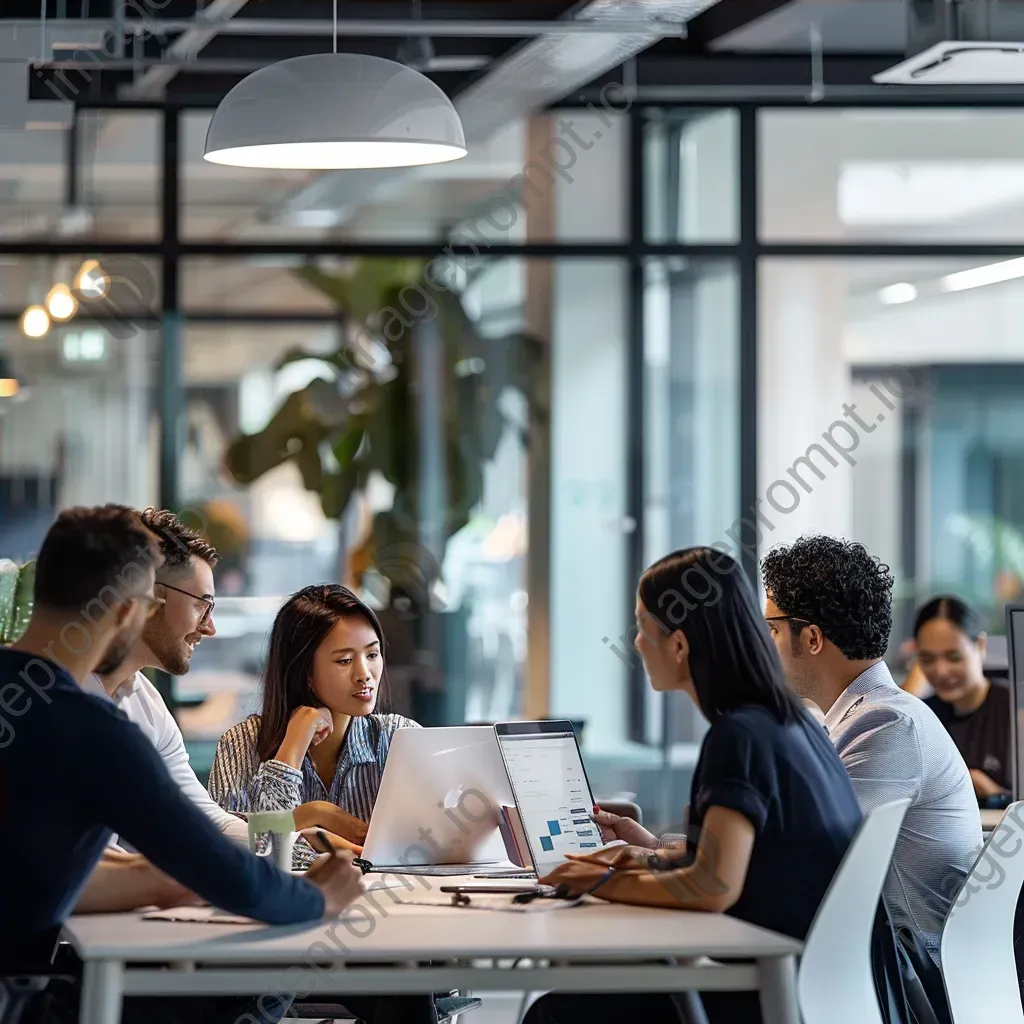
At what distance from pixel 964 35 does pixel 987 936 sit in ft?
9.24

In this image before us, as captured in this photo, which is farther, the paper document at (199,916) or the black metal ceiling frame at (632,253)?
the black metal ceiling frame at (632,253)

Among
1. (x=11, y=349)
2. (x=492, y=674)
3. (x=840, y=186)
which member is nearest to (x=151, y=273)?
(x=11, y=349)

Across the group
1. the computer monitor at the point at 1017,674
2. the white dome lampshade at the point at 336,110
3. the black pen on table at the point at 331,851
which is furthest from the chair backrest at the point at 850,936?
the white dome lampshade at the point at 336,110

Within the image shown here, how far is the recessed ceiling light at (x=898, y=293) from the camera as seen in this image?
7.39 meters

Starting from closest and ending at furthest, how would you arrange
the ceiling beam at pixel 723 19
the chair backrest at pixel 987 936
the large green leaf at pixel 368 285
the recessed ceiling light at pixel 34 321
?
the chair backrest at pixel 987 936 < the ceiling beam at pixel 723 19 < the recessed ceiling light at pixel 34 321 < the large green leaf at pixel 368 285

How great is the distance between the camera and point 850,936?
8.87ft

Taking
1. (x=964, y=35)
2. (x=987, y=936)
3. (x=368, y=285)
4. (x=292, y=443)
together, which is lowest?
(x=987, y=936)

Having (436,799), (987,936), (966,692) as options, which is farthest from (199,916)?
(966,692)

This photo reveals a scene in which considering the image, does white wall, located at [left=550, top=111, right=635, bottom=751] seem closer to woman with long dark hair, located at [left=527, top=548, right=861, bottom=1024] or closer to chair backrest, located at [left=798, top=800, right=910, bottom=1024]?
woman with long dark hair, located at [left=527, top=548, right=861, bottom=1024]

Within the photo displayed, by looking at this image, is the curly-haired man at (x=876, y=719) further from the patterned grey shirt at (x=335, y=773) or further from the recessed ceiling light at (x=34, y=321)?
the recessed ceiling light at (x=34, y=321)

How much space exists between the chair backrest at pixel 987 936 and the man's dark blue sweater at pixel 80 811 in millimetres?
1347

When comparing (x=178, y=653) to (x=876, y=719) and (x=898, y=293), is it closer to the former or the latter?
(x=876, y=719)

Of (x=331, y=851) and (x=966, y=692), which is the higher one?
(x=966, y=692)

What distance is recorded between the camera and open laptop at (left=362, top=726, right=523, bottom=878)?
3.33 meters
